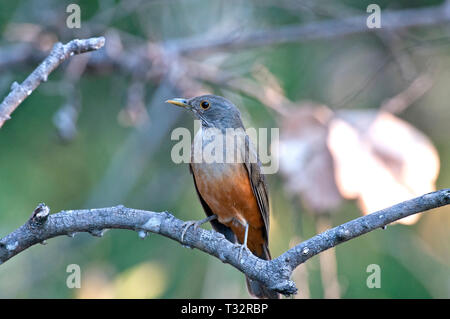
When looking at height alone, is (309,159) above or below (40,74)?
above

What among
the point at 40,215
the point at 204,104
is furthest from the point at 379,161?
the point at 40,215

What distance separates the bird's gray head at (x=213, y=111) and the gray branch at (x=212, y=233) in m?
1.83

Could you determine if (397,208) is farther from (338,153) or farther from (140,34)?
(140,34)

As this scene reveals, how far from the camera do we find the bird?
4723mm

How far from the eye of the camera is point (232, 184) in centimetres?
472

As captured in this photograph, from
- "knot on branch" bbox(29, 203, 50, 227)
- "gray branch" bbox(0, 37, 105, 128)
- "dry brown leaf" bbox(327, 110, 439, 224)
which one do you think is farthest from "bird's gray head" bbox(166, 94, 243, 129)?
"knot on branch" bbox(29, 203, 50, 227)

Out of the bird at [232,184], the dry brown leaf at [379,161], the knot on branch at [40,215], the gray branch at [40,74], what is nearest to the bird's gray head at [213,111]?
the bird at [232,184]

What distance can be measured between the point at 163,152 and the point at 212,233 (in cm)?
386

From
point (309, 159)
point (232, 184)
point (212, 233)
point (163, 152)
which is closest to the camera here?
point (212, 233)

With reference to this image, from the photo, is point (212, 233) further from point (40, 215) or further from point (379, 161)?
point (379, 161)

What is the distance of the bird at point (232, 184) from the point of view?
15.5 ft

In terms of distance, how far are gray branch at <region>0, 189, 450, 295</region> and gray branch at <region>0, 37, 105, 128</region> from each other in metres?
0.69

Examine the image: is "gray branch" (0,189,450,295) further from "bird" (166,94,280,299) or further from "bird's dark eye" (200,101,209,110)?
"bird's dark eye" (200,101,209,110)

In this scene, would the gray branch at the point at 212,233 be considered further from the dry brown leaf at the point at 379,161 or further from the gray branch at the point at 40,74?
the dry brown leaf at the point at 379,161
